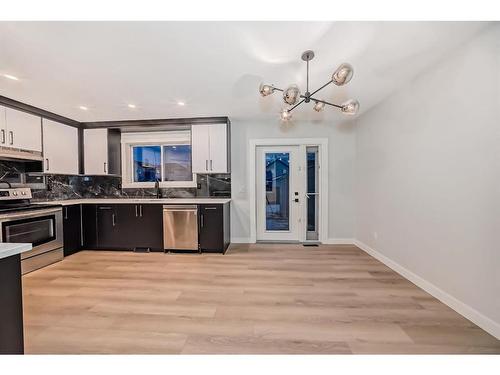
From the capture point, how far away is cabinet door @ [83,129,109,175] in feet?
13.7

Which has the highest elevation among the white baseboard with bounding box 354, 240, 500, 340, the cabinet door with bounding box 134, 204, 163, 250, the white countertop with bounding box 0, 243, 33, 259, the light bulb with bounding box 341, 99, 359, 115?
the light bulb with bounding box 341, 99, 359, 115

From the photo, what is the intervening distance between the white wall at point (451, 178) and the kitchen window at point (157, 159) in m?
3.51

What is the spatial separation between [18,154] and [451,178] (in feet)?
17.5

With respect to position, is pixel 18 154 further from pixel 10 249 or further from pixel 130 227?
pixel 10 249

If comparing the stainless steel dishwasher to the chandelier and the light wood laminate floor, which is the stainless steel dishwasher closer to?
the light wood laminate floor

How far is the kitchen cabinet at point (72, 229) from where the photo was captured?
3613 millimetres

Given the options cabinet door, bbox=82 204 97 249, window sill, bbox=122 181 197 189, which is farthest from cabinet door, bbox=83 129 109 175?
cabinet door, bbox=82 204 97 249

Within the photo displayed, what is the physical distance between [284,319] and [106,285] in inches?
84.0

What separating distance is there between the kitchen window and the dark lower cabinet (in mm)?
3338

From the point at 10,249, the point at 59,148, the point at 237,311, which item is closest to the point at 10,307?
the point at 10,249

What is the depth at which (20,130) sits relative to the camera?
3.17m

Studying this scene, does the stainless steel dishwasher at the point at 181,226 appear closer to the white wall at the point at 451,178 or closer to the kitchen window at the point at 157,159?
the kitchen window at the point at 157,159
